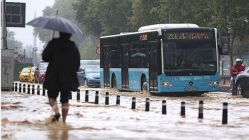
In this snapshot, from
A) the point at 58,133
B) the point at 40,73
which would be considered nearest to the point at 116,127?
the point at 58,133

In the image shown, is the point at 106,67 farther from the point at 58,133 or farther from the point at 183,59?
the point at 58,133

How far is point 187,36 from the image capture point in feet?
99.0

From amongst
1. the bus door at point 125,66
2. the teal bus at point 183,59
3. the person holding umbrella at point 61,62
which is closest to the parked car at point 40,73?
the bus door at point 125,66

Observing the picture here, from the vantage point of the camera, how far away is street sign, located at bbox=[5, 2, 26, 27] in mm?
39156

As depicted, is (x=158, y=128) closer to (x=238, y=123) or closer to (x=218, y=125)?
(x=218, y=125)

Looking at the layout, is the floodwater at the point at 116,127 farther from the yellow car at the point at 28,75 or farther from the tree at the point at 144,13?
the yellow car at the point at 28,75

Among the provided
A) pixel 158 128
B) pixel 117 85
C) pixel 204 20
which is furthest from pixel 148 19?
pixel 158 128

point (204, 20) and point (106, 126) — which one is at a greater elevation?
point (204, 20)

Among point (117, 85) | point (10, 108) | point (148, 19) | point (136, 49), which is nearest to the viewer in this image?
point (10, 108)

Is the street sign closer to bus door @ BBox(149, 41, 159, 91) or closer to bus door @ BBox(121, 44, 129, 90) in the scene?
bus door @ BBox(121, 44, 129, 90)

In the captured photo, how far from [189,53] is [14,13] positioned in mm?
13015

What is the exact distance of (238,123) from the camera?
17.0m

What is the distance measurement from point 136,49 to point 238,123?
658 inches

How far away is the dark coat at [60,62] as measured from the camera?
1382cm
